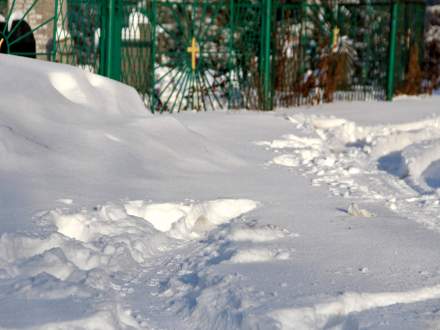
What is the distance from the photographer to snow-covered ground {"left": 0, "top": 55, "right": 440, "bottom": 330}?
160 inches

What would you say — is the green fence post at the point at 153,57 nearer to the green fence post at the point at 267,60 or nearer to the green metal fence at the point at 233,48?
the green metal fence at the point at 233,48

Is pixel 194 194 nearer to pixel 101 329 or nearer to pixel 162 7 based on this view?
pixel 101 329

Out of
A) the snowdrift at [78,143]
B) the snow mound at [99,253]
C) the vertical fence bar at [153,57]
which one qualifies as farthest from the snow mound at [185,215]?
the vertical fence bar at [153,57]

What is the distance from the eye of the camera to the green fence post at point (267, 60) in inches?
479

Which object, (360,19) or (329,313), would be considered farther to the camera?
(360,19)

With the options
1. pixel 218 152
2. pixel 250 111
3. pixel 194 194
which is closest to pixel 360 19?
pixel 250 111

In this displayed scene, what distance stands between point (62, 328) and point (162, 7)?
346 inches

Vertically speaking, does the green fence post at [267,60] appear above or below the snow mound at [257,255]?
above

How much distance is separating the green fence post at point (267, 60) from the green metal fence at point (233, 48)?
0.01 metres

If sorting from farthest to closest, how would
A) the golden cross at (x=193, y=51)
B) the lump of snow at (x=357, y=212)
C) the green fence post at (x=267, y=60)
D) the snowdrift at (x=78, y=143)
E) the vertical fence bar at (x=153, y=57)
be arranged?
the green fence post at (x=267, y=60) → the golden cross at (x=193, y=51) → the vertical fence bar at (x=153, y=57) → the lump of snow at (x=357, y=212) → the snowdrift at (x=78, y=143)

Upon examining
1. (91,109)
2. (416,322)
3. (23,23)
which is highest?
(23,23)

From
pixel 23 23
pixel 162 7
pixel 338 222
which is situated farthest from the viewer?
pixel 162 7

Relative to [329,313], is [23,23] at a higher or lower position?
higher

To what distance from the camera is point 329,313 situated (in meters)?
4.02
